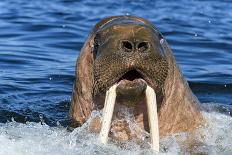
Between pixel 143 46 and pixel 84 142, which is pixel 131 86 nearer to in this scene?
pixel 143 46

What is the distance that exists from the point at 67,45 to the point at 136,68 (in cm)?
802

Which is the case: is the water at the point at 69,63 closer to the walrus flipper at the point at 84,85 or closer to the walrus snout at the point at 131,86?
the walrus flipper at the point at 84,85

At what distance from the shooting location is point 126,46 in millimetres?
5992

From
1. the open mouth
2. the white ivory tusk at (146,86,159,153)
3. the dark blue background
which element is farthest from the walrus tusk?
the dark blue background

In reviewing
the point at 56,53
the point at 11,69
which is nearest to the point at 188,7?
the point at 56,53

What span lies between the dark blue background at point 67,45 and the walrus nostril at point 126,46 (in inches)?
83.3

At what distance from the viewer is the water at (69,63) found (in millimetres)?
6777

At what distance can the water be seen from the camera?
6777 millimetres

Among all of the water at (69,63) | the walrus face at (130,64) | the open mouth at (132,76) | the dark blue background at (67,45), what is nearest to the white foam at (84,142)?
the water at (69,63)

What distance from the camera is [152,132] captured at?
6137 millimetres

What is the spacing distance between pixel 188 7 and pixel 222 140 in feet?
44.0

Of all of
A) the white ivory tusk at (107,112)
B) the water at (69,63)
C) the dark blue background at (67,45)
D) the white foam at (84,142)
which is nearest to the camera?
the white ivory tusk at (107,112)

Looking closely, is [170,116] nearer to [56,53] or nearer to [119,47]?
[119,47]

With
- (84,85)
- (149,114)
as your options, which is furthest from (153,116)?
(84,85)
